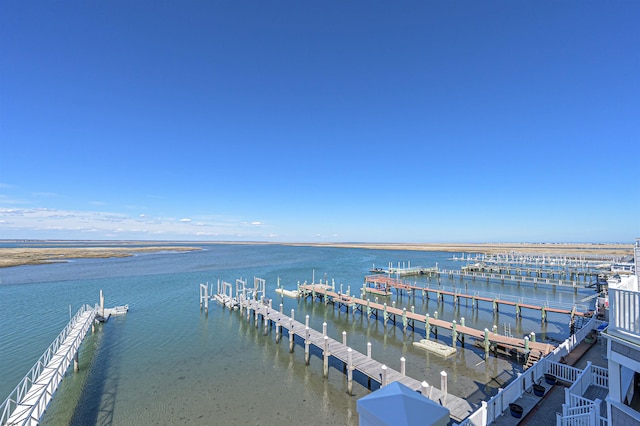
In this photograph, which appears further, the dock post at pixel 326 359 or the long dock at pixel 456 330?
the long dock at pixel 456 330

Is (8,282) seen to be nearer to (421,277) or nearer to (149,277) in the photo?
(149,277)

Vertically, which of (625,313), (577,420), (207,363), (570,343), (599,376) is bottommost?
(207,363)

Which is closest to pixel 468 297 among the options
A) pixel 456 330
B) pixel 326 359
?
pixel 456 330

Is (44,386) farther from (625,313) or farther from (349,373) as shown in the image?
(625,313)

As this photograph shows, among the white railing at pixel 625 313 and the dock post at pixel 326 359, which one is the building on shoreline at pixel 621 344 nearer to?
the white railing at pixel 625 313

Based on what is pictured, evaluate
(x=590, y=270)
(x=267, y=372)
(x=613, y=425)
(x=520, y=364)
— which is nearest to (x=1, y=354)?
(x=267, y=372)

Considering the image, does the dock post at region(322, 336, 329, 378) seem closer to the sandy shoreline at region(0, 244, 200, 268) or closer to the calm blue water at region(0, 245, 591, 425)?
the calm blue water at region(0, 245, 591, 425)

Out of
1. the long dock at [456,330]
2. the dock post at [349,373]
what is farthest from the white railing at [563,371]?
the dock post at [349,373]

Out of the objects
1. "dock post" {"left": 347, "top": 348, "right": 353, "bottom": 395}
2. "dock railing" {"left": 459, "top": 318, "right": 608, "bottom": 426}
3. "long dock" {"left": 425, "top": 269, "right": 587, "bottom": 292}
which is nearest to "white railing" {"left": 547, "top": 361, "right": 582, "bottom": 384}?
Result: "dock railing" {"left": 459, "top": 318, "right": 608, "bottom": 426}
